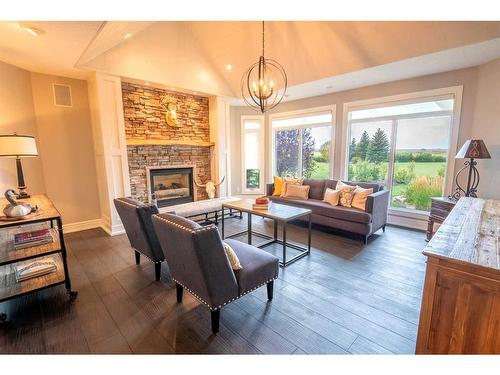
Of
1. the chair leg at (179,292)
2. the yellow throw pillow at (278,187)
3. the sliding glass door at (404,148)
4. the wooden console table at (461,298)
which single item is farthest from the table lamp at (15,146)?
the sliding glass door at (404,148)

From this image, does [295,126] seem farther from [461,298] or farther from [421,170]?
Answer: [461,298]

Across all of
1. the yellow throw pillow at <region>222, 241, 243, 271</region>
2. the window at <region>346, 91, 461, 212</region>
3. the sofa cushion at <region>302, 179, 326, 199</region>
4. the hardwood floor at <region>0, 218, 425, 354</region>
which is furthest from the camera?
the sofa cushion at <region>302, 179, 326, 199</region>

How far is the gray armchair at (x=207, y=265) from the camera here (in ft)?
5.32

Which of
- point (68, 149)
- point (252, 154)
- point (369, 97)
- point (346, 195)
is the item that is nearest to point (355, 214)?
point (346, 195)

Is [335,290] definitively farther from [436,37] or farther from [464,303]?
[436,37]

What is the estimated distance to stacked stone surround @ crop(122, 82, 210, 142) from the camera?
4320 mm

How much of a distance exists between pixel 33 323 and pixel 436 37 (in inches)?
200

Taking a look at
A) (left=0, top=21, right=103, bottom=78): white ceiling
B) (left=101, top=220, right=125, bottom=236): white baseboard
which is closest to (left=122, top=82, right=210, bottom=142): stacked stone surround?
(left=0, top=21, right=103, bottom=78): white ceiling

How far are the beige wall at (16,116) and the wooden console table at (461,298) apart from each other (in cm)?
483

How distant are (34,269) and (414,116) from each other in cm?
570

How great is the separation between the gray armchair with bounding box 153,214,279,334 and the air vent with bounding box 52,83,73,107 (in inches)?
139

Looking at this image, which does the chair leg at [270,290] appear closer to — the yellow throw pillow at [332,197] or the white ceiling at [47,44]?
the yellow throw pillow at [332,197]

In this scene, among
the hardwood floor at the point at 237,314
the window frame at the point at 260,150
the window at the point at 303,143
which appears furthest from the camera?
the window frame at the point at 260,150

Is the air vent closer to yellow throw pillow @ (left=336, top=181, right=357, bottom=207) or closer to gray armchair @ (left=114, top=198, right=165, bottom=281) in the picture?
gray armchair @ (left=114, top=198, right=165, bottom=281)
